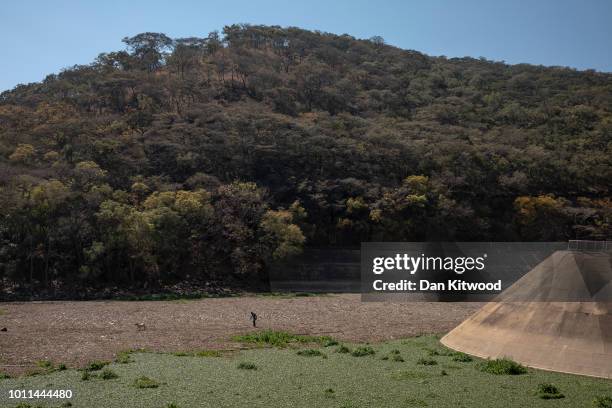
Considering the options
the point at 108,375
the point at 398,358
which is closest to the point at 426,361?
the point at 398,358

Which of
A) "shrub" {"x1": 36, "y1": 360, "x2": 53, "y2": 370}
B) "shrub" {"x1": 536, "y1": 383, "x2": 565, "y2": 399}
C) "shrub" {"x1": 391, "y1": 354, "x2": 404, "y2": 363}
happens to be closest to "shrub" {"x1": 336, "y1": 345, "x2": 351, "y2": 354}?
"shrub" {"x1": 391, "y1": 354, "x2": 404, "y2": 363}

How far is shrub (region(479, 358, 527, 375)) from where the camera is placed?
1866 cm

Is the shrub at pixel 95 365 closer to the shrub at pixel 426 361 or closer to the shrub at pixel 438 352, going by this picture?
the shrub at pixel 426 361

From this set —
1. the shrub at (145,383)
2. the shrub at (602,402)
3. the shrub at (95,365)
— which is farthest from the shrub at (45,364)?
the shrub at (602,402)

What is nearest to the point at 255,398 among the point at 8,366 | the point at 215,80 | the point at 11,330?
the point at 8,366

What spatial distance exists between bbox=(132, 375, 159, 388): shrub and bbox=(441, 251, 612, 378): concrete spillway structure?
38.0ft

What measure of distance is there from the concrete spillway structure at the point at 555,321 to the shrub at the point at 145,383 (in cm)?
1159

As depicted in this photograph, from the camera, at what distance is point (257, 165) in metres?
63.6

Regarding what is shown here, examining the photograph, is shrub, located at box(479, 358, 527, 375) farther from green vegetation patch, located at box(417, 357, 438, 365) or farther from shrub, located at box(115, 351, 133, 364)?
shrub, located at box(115, 351, 133, 364)

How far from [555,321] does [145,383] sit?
13.5m

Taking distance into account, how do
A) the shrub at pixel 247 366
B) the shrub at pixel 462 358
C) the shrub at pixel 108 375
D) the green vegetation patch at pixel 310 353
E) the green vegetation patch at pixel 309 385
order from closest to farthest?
the green vegetation patch at pixel 309 385 < the shrub at pixel 108 375 < the shrub at pixel 247 366 < the shrub at pixel 462 358 < the green vegetation patch at pixel 310 353

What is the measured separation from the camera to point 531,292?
2209 centimetres

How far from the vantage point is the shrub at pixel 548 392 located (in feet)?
51.5

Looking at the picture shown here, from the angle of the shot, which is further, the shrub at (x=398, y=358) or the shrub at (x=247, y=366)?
the shrub at (x=398, y=358)
